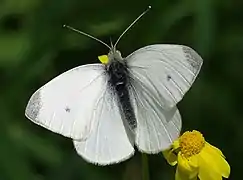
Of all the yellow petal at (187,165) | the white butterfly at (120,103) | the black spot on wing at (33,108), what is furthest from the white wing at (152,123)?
the black spot on wing at (33,108)

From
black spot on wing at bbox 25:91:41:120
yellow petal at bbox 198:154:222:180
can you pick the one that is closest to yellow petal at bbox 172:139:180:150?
yellow petal at bbox 198:154:222:180

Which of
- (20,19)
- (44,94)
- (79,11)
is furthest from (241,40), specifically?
(44,94)

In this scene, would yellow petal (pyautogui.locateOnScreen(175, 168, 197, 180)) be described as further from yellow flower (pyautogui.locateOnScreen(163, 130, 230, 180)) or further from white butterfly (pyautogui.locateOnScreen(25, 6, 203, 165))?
white butterfly (pyautogui.locateOnScreen(25, 6, 203, 165))

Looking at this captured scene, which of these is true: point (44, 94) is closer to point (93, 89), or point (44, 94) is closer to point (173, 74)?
point (93, 89)

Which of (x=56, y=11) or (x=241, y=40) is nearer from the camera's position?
(x=56, y=11)

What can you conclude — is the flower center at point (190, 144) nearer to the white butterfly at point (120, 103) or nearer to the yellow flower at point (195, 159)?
the yellow flower at point (195, 159)

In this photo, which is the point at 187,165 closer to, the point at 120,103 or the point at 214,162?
the point at 214,162
